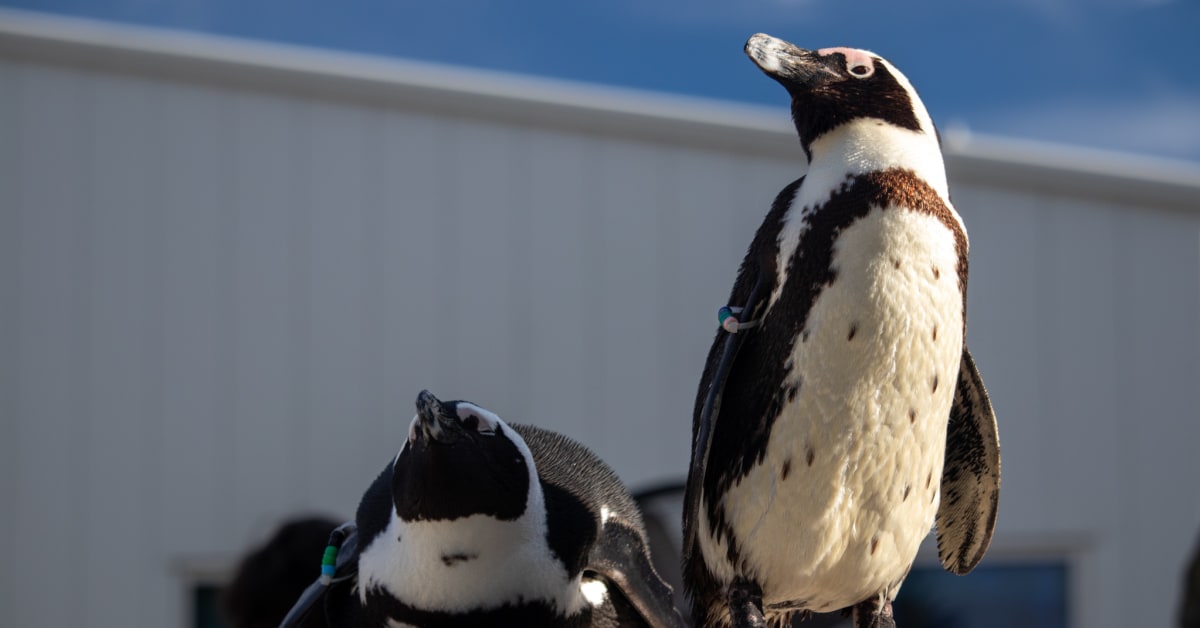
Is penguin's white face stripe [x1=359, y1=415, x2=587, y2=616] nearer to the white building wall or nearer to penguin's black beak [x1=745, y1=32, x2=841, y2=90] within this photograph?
penguin's black beak [x1=745, y1=32, x2=841, y2=90]

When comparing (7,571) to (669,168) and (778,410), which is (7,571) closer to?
(669,168)

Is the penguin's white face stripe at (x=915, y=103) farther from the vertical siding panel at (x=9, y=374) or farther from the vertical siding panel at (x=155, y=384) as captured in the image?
the vertical siding panel at (x=9, y=374)

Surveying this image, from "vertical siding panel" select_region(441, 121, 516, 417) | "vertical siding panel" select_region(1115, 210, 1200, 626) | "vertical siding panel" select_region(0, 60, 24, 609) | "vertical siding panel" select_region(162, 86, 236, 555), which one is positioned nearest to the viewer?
"vertical siding panel" select_region(0, 60, 24, 609)

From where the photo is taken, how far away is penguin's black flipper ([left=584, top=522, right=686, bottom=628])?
1.03 metres

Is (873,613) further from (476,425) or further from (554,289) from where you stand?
(554,289)

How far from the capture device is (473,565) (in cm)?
93

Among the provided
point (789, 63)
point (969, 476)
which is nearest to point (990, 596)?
point (969, 476)

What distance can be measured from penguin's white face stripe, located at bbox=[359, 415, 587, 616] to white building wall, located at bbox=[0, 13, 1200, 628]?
3.55m

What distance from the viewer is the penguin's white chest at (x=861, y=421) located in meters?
0.85

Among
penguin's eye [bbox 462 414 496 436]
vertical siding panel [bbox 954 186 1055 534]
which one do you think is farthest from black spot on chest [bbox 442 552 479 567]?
vertical siding panel [bbox 954 186 1055 534]

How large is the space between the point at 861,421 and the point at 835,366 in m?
0.05

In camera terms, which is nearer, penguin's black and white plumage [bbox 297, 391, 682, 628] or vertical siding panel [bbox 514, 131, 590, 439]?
penguin's black and white plumage [bbox 297, 391, 682, 628]

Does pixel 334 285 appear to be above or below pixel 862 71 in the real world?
below

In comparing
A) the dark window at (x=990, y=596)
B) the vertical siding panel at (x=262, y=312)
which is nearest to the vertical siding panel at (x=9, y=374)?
the vertical siding panel at (x=262, y=312)
